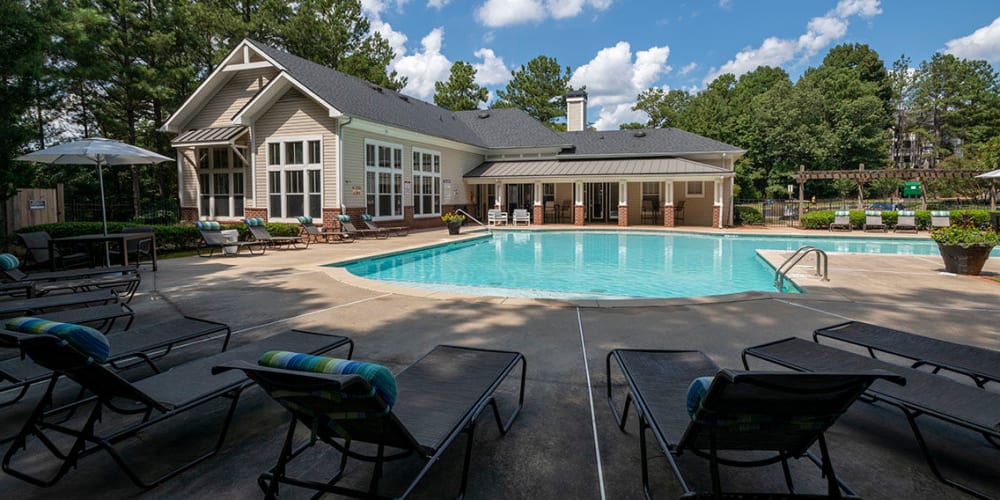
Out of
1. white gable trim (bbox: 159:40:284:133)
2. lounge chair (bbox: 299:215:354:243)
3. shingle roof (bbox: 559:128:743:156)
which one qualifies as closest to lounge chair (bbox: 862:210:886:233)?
shingle roof (bbox: 559:128:743:156)

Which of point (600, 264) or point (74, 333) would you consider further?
point (600, 264)

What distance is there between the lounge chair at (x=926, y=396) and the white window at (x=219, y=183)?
18959 millimetres

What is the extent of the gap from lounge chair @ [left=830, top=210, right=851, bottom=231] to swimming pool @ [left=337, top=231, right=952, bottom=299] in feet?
8.74

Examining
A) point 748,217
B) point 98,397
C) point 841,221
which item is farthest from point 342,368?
point 748,217

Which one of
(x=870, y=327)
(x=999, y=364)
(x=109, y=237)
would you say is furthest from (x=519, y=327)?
(x=109, y=237)

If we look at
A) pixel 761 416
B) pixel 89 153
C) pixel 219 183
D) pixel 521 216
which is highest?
pixel 219 183

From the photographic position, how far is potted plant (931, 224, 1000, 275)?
8.09m

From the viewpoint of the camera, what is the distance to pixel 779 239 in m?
18.1

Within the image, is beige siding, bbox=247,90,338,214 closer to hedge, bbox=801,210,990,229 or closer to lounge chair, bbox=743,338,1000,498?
lounge chair, bbox=743,338,1000,498

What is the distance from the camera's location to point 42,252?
842 centimetres

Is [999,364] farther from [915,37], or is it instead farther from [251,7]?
[915,37]

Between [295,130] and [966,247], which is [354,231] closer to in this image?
[295,130]

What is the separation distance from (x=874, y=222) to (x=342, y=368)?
23504 mm

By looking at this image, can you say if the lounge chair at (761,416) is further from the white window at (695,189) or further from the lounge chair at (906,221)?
the white window at (695,189)
